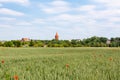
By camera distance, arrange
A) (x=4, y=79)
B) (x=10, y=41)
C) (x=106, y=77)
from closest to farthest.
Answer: (x=4, y=79), (x=106, y=77), (x=10, y=41)

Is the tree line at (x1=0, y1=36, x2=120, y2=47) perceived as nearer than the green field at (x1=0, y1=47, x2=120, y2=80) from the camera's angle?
No

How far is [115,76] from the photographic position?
4.77m

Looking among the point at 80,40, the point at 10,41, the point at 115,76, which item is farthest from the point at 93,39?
the point at 115,76

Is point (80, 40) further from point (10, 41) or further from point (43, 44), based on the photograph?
point (10, 41)

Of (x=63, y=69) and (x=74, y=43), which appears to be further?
(x=74, y=43)

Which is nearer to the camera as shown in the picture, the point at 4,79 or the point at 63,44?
the point at 4,79

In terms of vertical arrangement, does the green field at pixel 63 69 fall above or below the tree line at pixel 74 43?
below

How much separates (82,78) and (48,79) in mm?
623

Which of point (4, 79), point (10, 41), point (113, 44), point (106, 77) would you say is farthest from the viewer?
point (10, 41)

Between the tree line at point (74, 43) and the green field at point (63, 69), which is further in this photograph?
the tree line at point (74, 43)

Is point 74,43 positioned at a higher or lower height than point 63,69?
higher

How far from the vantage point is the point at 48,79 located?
14.1 ft

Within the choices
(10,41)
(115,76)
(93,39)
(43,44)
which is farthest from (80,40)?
(115,76)

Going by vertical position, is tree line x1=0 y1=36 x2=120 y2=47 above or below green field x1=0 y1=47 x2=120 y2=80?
above
